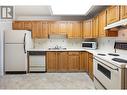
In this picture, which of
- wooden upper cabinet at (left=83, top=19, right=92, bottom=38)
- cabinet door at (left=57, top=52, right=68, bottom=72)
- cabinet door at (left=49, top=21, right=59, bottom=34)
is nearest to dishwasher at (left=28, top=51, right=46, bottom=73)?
cabinet door at (left=57, top=52, right=68, bottom=72)

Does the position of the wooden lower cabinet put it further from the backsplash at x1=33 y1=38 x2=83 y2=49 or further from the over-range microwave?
the backsplash at x1=33 y1=38 x2=83 y2=49

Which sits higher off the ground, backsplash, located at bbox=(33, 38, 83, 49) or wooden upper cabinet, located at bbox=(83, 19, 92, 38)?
wooden upper cabinet, located at bbox=(83, 19, 92, 38)

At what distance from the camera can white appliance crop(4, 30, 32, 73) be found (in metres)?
6.21

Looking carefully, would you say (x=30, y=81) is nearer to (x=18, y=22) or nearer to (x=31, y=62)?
(x=31, y=62)

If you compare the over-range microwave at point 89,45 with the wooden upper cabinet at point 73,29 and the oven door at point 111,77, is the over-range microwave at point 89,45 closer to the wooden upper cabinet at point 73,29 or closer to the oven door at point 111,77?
the wooden upper cabinet at point 73,29

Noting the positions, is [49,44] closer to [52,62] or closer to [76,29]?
[52,62]

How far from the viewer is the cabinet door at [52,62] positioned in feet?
21.5

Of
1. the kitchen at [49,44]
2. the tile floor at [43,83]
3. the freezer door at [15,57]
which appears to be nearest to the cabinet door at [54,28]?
the kitchen at [49,44]

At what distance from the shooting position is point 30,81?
17.1 ft

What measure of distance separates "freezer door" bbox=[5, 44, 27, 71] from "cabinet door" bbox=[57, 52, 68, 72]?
4.11ft

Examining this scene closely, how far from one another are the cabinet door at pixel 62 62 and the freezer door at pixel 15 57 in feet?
4.11

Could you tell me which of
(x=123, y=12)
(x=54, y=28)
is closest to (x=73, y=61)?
(x=54, y=28)

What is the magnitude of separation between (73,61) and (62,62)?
40 centimetres
